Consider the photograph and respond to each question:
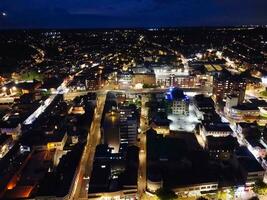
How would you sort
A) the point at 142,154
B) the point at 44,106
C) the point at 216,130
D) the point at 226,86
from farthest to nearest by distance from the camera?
the point at 226,86
the point at 44,106
the point at 216,130
the point at 142,154

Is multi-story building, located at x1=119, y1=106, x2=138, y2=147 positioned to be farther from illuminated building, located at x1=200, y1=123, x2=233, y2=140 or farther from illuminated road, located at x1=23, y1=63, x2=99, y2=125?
illuminated road, located at x1=23, y1=63, x2=99, y2=125

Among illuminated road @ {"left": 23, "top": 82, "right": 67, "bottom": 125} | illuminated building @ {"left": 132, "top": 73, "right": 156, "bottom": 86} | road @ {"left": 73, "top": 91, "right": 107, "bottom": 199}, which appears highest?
illuminated building @ {"left": 132, "top": 73, "right": 156, "bottom": 86}

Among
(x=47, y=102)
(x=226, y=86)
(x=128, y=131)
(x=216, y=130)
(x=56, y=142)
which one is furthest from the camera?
(x=47, y=102)

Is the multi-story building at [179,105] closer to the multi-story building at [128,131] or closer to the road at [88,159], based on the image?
the multi-story building at [128,131]

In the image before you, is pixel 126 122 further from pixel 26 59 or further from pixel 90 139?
pixel 26 59

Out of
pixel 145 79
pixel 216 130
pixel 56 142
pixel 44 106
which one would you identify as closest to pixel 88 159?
pixel 56 142

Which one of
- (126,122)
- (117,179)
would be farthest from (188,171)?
(126,122)

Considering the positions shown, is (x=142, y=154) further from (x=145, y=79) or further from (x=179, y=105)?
(x=145, y=79)

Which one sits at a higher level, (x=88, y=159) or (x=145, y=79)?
(x=145, y=79)

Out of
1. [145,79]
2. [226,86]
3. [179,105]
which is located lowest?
[179,105]

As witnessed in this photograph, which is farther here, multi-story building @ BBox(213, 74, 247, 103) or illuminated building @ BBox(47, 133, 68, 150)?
→ multi-story building @ BBox(213, 74, 247, 103)

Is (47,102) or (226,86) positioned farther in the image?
(47,102)

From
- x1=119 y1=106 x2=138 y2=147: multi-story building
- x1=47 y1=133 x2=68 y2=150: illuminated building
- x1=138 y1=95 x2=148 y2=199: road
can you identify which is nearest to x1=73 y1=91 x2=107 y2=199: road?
x1=47 y1=133 x2=68 y2=150: illuminated building
